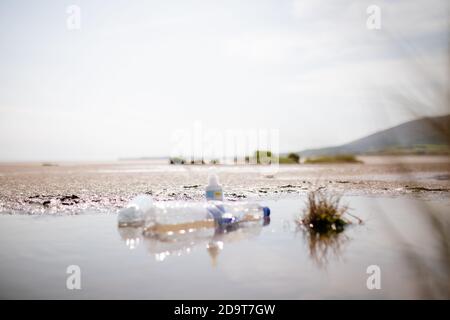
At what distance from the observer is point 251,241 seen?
10.2 feet

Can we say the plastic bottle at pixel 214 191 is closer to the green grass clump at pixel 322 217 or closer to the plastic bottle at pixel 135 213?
the plastic bottle at pixel 135 213

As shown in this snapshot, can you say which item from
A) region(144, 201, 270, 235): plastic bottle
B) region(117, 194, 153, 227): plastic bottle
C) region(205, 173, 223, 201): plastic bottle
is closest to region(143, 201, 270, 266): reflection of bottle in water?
region(144, 201, 270, 235): plastic bottle

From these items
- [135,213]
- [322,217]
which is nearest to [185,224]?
[135,213]

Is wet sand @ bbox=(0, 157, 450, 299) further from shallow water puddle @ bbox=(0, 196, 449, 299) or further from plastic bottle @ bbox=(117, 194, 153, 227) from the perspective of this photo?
plastic bottle @ bbox=(117, 194, 153, 227)

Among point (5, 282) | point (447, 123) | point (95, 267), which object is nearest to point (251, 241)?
point (95, 267)

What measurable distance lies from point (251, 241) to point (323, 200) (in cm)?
89

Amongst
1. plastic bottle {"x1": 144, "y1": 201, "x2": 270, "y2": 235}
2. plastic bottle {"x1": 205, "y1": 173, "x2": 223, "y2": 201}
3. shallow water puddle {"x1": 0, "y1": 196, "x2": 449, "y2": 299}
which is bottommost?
shallow water puddle {"x1": 0, "y1": 196, "x2": 449, "y2": 299}

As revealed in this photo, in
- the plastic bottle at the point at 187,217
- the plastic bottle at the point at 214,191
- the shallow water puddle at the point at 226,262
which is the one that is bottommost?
the shallow water puddle at the point at 226,262

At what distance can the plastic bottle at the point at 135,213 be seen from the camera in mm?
3742

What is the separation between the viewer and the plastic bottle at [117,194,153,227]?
12.3ft

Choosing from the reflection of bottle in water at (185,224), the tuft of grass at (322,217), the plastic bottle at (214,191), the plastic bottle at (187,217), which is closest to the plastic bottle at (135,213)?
the reflection of bottle in water at (185,224)

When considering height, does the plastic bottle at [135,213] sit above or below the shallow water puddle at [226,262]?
above

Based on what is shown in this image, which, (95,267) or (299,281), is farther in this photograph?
(95,267)
